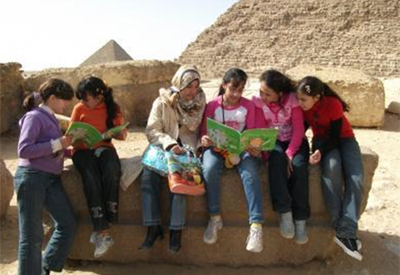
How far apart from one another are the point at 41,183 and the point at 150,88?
6.34 metres

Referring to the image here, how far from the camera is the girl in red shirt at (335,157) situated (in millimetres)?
3551

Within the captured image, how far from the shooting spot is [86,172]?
143 inches

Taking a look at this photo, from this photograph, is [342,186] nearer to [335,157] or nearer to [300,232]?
[335,157]

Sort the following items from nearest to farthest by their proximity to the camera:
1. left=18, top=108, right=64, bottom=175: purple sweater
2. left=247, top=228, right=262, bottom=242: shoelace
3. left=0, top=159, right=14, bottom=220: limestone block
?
Result: 1. left=18, top=108, right=64, bottom=175: purple sweater
2. left=247, top=228, right=262, bottom=242: shoelace
3. left=0, top=159, right=14, bottom=220: limestone block

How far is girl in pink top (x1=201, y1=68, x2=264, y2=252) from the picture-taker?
138 inches

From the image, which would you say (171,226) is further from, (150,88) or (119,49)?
(119,49)

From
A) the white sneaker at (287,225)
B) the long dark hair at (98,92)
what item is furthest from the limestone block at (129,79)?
the white sneaker at (287,225)

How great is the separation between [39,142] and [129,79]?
612cm

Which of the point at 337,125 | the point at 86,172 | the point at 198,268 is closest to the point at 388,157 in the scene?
the point at 337,125

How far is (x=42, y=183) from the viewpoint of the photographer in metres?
3.46

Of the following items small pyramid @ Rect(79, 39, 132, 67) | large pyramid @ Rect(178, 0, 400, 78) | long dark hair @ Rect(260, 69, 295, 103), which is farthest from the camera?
large pyramid @ Rect(178, 0, 400, 78)

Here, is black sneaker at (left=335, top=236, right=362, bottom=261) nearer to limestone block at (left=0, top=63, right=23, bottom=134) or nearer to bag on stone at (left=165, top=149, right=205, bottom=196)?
bag on stone at (left=165, top=149, right=205, bottom=196)

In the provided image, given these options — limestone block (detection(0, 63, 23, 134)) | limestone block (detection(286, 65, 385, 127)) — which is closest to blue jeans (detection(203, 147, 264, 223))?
limestone block (detection(286, 65, 385, 127))

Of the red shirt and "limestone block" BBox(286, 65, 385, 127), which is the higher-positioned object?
the red shirt
